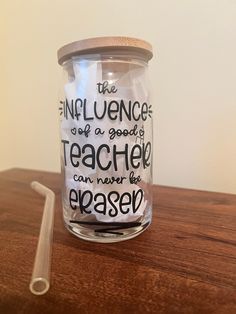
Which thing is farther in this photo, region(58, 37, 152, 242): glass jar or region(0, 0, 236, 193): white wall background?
region(0, 0, 236, 193): white wall background

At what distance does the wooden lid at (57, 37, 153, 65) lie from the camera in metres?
0.27

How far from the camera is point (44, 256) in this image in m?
0.27

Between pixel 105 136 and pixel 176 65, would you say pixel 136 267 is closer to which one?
pixel 105 136

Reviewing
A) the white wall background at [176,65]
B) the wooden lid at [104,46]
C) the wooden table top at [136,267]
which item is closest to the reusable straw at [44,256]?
the wooden table top at [136,267]

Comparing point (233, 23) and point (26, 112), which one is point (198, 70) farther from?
point (26, 112)

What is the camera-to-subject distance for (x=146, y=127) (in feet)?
1.10

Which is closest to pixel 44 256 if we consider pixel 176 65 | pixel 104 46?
pixel 104 46

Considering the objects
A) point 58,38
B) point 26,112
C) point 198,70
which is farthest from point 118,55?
point 26,112

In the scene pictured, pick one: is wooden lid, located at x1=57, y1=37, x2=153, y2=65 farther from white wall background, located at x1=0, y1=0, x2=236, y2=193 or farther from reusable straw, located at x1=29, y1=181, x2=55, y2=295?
white wall background, located at x1=0, y1=0, x2=236, y2=193

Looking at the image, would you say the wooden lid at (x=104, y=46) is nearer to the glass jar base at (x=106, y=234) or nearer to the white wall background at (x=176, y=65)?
the glass jar base at (x=106, y=234)

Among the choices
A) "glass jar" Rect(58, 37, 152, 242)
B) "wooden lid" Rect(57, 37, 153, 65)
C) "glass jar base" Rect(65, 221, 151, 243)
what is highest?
"wooden lid" Rect(57, 37, 153, 65)

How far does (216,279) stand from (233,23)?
1.54 feet

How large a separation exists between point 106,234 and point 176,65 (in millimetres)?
413

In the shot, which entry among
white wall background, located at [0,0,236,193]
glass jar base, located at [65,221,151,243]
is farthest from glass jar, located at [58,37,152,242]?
white wall background, located at [0,0,236,193]
